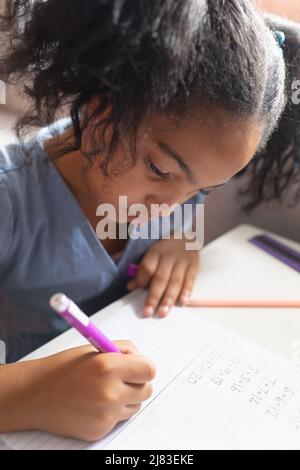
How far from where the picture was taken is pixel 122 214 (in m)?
0.54

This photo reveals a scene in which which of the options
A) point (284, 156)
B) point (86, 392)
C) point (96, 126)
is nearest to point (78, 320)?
point (86, 392)

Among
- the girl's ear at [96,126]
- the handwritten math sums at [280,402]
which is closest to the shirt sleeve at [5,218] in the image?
the girl's ear at [96,126]

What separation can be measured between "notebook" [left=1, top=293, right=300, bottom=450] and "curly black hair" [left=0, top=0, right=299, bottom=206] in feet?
0.63

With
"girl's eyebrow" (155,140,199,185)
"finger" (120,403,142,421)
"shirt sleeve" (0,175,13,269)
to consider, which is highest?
"girl's eyebrow" (155,140,199,185)

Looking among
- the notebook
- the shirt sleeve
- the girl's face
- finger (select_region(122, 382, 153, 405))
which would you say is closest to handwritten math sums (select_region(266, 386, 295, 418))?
the notebook

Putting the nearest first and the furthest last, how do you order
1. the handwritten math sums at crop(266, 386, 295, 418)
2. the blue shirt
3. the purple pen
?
1. the purple pen
2. the handwritten math sums at crop(266, 386, 295, 418)
3. the blue shirt

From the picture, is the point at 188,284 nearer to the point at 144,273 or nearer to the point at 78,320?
the point at 144,273

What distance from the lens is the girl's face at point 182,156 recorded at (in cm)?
38

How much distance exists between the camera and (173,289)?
545 millimetres

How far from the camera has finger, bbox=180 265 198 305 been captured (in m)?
0.54

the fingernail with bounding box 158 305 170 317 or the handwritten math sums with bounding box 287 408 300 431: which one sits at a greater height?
the handwritten math sums with bounding box 287 408 300 431

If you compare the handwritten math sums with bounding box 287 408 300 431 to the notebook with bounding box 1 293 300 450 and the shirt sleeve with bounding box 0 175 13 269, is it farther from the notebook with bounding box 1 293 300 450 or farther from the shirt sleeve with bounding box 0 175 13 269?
the shirt sleeve with bounding box 0 175 13 269

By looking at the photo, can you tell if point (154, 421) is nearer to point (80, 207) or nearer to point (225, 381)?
point (225, 381)

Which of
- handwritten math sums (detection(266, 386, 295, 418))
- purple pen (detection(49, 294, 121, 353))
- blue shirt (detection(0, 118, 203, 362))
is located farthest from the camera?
blue shirt (detection(0, 118, 203, 362))
